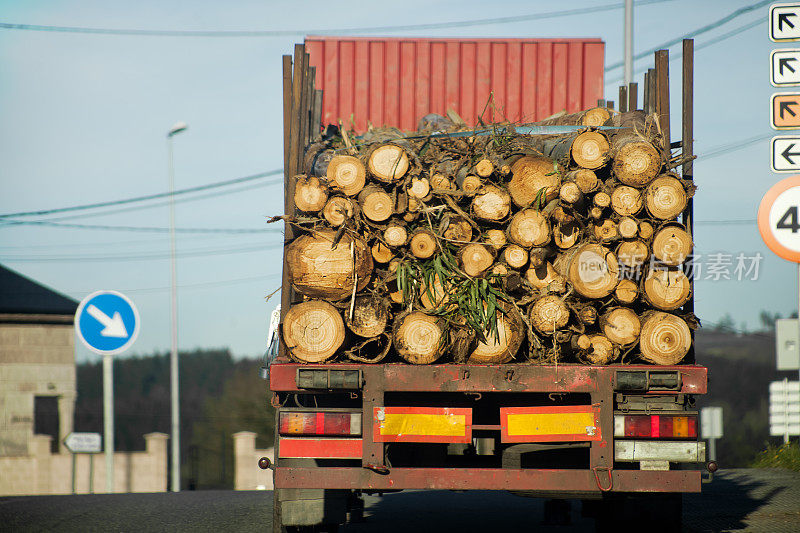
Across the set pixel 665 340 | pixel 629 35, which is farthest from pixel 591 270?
pixel 629 35

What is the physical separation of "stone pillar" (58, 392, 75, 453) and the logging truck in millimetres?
28837

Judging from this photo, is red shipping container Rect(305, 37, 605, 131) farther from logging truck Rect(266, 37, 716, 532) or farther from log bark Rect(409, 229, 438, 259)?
log bark Rect(409, 229, 438, 259)

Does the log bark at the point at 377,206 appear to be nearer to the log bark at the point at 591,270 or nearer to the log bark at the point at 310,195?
the log bark at the point at 310,195

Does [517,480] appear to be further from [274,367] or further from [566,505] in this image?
[566,505]

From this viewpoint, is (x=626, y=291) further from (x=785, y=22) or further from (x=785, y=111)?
(x=785, y=22)

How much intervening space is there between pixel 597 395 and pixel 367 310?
1.52 metres

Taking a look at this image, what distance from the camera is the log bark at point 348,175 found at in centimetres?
654

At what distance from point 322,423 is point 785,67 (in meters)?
6.30

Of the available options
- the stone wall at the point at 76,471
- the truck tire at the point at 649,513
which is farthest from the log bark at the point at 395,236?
the stone wall at the point at 76,471

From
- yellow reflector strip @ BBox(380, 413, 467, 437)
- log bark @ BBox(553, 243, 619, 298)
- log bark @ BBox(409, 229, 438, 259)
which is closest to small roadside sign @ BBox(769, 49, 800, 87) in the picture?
log bark @ BBox(553, 243, 619, 298)

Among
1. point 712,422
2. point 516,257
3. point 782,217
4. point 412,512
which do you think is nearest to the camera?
point 516,257

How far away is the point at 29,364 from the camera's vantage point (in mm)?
36281

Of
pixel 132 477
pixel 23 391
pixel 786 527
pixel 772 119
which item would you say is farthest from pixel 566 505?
pixel 23 391

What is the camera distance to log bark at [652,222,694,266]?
6.36 meters
